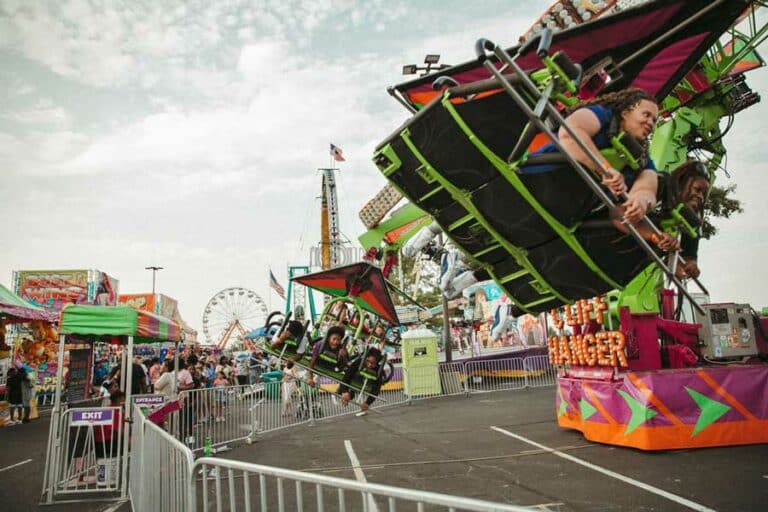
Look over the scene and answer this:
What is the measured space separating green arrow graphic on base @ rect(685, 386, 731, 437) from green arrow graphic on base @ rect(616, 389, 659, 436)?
65 cm

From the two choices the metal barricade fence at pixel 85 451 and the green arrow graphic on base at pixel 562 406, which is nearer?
the metal barricade fence at pixel 85 451

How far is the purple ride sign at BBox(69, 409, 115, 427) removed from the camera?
6812 mm

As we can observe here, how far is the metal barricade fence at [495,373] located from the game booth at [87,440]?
1494cm

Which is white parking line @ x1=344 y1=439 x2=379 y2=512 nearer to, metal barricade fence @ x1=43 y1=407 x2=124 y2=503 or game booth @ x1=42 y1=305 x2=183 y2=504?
game booth @ x1=42 y1=305 x2=183 y2=504

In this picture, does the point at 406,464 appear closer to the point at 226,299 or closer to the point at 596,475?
the point at 596,475

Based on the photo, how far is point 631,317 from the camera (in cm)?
797

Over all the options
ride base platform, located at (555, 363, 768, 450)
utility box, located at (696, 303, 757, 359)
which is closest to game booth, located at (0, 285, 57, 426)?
ride base platform, located at (555, 363, 768, 450)

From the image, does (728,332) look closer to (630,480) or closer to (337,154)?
(630,480)

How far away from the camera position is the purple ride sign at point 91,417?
6.81m

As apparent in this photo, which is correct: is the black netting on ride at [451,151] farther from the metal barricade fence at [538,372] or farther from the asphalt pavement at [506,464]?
the metal barricade fence at [538,372]

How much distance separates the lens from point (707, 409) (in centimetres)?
711

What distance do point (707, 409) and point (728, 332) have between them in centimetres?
198

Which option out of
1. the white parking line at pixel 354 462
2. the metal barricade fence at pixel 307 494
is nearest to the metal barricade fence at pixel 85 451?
the metal barricade fence at pixel 307 494

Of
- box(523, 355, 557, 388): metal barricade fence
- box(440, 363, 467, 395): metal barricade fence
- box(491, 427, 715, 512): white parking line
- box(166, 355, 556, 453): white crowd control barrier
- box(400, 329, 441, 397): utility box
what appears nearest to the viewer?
box(491, 427, 715, 512): white parking line
